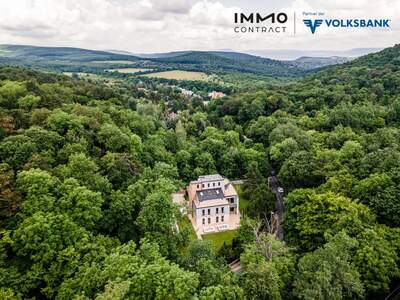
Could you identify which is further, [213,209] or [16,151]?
[213,209]

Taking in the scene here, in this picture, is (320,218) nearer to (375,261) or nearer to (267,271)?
(375,261)

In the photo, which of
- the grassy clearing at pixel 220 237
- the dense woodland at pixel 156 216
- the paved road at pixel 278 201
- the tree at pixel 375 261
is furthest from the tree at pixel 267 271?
the grassy clearing at pixel 220 237

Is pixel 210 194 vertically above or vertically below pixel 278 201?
above

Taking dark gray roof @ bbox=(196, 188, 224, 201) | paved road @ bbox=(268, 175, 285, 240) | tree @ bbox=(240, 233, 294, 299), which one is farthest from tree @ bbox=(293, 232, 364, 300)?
dark gray roof @ bbox=(196, 188, 224, 201)

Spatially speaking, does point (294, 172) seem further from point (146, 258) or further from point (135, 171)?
point (146, 258)

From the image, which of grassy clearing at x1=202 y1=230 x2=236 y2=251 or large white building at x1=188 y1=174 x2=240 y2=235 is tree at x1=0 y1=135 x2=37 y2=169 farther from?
grassy clearing at x1=202 y1=230 x2=236 y2=251

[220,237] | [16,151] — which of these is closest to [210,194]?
[220,237]

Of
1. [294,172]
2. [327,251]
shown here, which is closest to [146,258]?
[327,251]
